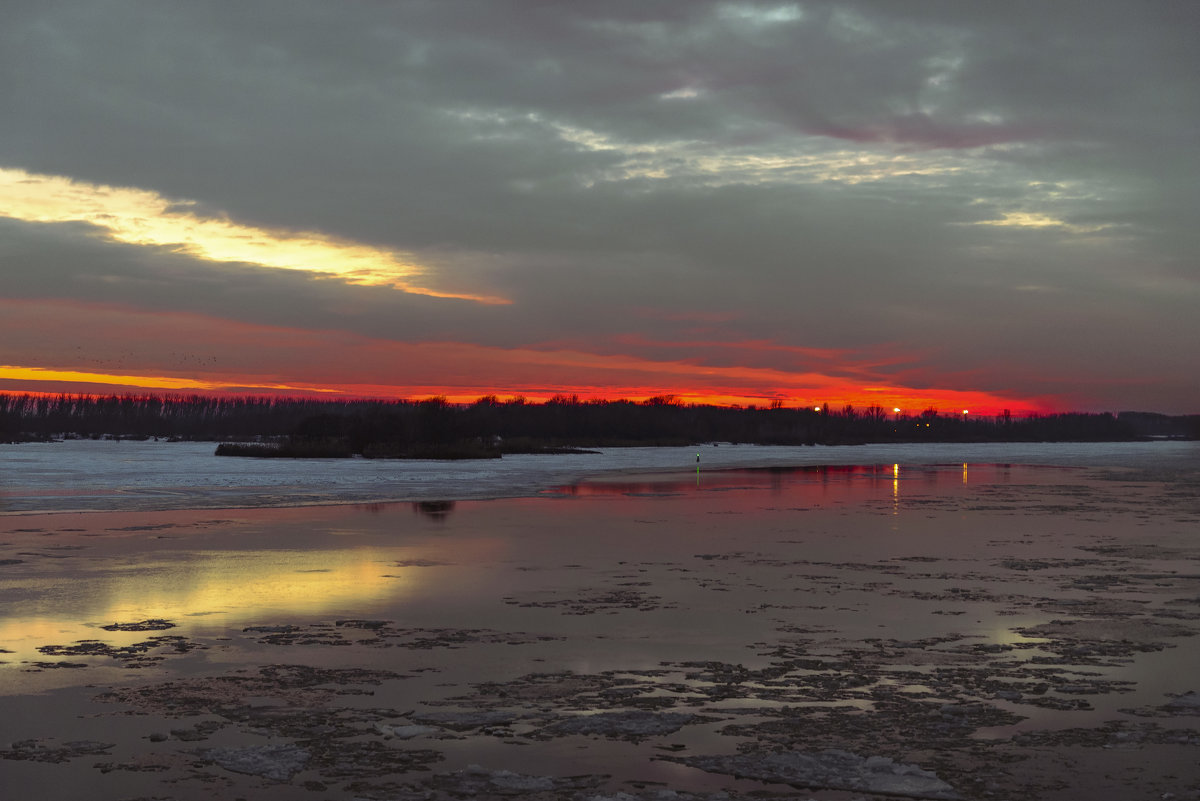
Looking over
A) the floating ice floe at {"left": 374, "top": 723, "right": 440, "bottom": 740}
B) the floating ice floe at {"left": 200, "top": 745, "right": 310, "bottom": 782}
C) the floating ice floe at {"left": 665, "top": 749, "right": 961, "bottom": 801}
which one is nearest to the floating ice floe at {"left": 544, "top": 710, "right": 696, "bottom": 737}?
the floating ice floe at {"left": 665, "top": 749, "right": 961, "bottom": 801}

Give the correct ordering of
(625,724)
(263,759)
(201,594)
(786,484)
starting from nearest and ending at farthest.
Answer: (263,759), (625,724), (201,594), (786,484)

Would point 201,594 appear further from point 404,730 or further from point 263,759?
point 263,759

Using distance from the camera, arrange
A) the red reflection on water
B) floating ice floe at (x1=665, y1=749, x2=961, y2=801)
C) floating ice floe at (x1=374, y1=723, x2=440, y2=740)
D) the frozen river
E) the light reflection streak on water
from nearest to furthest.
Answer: floating ice floe at (x1=665, y1=749, x2=961, y2=801), floating ice floe at (x1=374, y1=723, x2=440, y2=740), the light reflection streak on water, the frozen river, the red reflection on water

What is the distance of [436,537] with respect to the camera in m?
16.7

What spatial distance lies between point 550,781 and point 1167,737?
3603 mm

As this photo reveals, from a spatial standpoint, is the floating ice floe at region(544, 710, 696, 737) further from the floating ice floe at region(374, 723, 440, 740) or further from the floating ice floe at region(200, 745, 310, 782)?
the floating ice floe at region(200, 745, 310, 782)

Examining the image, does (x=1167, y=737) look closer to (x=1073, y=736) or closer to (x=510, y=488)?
(x=1073, y=736)

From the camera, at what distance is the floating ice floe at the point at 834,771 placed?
5.12m

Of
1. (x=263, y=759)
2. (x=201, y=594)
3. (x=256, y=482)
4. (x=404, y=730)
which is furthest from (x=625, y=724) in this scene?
(x=256, y=482)

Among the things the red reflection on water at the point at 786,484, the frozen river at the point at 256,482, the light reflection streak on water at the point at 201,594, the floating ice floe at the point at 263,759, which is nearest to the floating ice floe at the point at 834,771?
the floating ice floe at the point at 263,759

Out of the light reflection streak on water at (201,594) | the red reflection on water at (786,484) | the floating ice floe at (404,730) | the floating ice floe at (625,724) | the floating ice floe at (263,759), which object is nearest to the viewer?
the floating ice floe at (263,759)

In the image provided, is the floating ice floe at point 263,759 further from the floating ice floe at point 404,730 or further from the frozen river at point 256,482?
the frozen river at point 256,482

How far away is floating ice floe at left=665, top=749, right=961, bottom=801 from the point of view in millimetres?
5120

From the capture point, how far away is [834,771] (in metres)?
5.37
